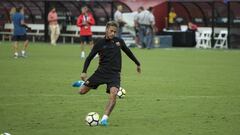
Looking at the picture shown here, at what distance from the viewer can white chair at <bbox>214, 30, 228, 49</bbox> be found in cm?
4328

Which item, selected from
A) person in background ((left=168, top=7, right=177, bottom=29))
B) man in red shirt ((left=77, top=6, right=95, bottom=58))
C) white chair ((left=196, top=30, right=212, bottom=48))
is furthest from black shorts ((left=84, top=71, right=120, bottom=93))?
person in background ((left=168, top=7, right=177, bottom=29))

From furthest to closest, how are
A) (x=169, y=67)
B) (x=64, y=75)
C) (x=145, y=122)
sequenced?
(x=169, y=67), (x=64, y=75), (x=145, y=122)

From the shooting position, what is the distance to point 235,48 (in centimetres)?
4306

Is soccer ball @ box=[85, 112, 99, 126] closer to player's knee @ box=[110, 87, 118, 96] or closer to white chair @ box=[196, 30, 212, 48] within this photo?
player's knee @ box=[110, 87, 118, 96]

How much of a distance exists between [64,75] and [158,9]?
2423 centimetres

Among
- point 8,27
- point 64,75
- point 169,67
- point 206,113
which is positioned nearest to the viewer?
point 206,113

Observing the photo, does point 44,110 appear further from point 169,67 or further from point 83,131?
point 169,67

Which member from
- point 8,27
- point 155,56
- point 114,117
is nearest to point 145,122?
point 114,117

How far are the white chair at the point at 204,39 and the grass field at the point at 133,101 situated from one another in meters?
15.2

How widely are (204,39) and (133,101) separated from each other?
28.2 m

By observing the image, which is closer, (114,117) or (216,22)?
(114,117)

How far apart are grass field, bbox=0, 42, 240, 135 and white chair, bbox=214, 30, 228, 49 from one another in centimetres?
1470

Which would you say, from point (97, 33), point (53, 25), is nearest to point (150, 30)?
point (97, 33)

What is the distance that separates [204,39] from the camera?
4394cm
